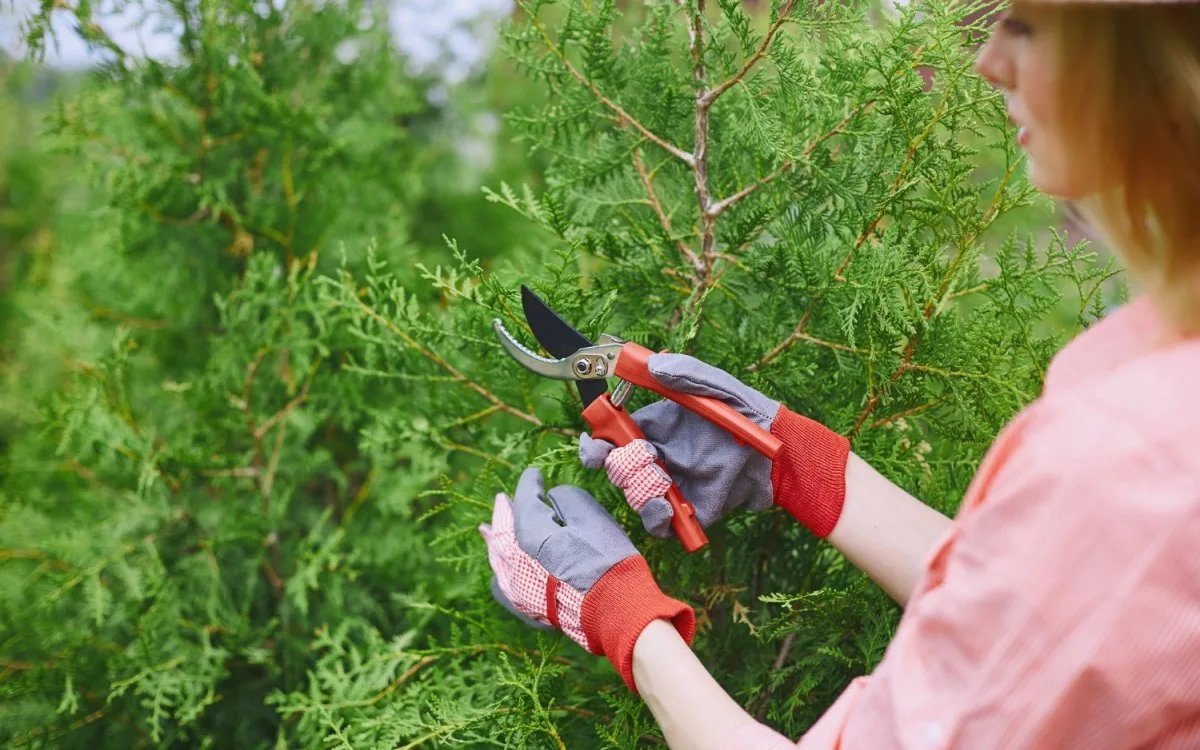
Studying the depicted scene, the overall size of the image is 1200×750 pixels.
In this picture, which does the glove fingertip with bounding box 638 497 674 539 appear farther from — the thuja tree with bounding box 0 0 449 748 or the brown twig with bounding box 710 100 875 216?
the thuja tree with bounding box 0 0 449 748

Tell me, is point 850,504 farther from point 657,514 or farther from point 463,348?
point 463,348

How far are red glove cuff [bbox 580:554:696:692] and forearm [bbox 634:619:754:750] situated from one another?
0.05 ft

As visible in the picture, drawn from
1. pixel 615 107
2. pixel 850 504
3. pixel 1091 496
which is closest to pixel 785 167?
pixel 615 107

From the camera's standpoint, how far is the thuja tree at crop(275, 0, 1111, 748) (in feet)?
5.34

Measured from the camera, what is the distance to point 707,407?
4.94 ft

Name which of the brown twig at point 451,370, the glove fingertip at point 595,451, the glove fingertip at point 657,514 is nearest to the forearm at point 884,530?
the glove fingertip at point 657,514

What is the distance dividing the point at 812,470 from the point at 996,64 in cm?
67

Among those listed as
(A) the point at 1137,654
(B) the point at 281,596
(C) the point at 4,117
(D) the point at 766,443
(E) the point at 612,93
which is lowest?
(A) the point at 1137,654

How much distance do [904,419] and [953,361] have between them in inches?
8.2

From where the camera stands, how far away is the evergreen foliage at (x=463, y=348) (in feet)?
5.46

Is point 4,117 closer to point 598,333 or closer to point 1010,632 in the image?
point 598,333

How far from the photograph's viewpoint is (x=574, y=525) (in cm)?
153

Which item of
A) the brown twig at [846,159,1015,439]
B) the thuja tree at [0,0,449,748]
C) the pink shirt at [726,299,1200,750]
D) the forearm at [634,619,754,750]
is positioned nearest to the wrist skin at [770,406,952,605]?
the brown twig at [846,159,1015,439]

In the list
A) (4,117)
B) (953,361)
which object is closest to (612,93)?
(953,361)
